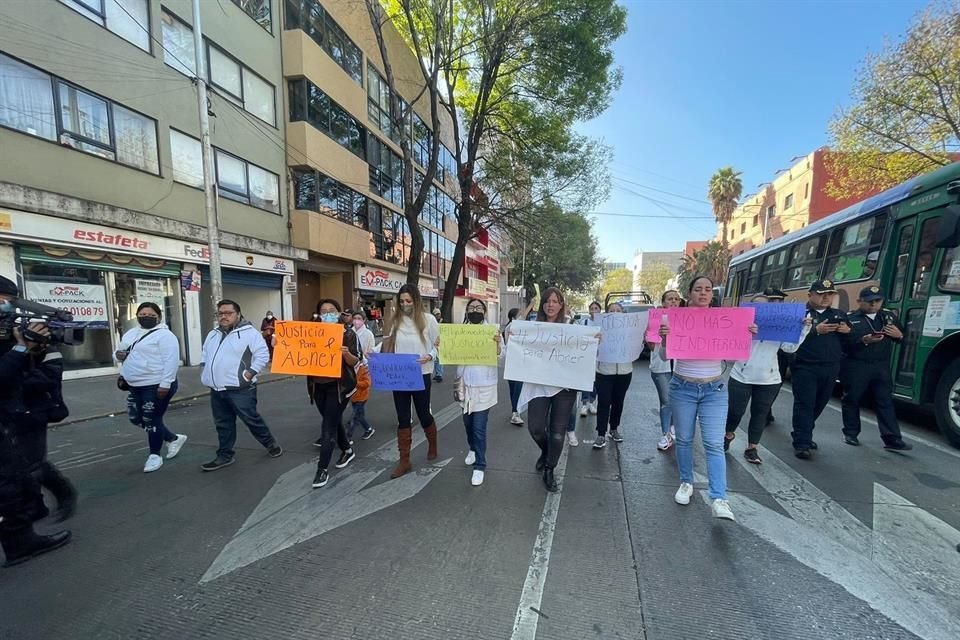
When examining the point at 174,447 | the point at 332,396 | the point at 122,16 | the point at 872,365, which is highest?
the point at 122,16

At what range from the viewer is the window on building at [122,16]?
8.85 metres

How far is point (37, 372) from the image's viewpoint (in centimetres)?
277

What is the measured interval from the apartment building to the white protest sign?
33.5 ft

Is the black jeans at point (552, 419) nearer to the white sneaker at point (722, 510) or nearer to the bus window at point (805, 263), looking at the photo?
the white sneaker at point (722, 510)

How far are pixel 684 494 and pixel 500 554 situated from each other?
1.75m

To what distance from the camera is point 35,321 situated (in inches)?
100

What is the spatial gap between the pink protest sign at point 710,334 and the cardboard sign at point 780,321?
0.64 metres

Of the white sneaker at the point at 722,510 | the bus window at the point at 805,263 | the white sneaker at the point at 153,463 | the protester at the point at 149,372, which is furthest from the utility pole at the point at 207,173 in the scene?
the bus window at the point at 805,263

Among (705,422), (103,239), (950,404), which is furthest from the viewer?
(103,239)

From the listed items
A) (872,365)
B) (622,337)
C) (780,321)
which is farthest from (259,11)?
(872,365)

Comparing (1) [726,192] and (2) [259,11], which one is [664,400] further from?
(1) [726,192]

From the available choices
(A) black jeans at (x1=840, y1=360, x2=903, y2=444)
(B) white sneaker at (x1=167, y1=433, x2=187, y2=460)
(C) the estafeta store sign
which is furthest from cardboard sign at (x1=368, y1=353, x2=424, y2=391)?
(C) the estafeta store sign

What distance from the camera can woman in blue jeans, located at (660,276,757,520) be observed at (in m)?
3.15

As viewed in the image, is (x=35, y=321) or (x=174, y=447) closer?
(x=35, y=321)
